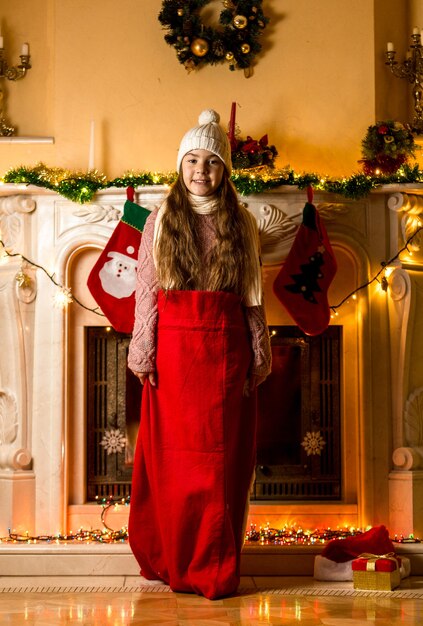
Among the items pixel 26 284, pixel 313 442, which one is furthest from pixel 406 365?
pixel 26 284

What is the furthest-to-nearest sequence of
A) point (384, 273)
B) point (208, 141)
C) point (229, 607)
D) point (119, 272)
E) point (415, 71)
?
point (415, 71) → point (384, 273) → point (119, 272) → point (208, 141) → point (229, 607)

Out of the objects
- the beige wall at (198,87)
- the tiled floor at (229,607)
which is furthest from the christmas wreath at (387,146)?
the tiled floor at (229,607)

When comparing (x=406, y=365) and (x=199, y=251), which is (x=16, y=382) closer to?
(x=199, y=251)

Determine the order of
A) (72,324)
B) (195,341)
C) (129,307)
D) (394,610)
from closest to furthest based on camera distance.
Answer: (394,610)
(195,341)
(129,307)
(72,324)

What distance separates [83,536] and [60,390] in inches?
24.9

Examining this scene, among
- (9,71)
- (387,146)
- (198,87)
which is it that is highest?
(9,71)

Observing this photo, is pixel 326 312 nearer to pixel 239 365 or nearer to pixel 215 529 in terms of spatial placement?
pixel 239 365

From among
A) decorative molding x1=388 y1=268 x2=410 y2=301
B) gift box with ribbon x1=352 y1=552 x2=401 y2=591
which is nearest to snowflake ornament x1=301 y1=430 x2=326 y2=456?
decorative molding x1=388 y1=268 x2=410 y2=301

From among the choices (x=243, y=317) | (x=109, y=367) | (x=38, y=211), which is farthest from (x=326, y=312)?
(x=38, y=211)

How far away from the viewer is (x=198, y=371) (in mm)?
3430

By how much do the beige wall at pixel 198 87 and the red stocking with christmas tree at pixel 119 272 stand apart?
0.48 meters

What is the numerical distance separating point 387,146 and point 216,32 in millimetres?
959

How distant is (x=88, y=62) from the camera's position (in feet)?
14.7

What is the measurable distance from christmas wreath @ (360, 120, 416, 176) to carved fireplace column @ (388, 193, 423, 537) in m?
0.14
